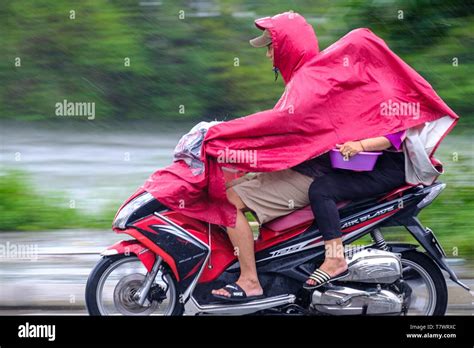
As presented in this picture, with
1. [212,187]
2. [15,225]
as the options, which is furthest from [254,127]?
[15,225]

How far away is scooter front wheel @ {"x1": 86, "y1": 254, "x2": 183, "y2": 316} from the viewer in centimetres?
569

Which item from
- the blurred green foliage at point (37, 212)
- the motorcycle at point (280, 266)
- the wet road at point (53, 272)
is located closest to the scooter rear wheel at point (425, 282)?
the motorcycle at point (280, 266)

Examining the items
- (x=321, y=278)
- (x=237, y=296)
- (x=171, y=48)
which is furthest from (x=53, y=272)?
(x=171, y=48)

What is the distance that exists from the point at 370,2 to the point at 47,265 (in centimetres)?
373

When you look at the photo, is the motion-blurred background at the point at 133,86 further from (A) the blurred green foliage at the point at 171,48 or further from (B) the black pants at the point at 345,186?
(B) the black pants at the point at 345,186

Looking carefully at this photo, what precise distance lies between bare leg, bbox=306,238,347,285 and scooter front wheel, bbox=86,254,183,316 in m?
0.83

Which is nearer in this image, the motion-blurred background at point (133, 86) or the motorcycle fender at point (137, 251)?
the motorcycle fender at point (137, 251)

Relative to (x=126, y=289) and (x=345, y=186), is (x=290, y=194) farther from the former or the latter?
(x=126, y=289)

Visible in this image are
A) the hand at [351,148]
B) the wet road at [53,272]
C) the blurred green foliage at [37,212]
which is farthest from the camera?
the blurred green foliage at [37,212]

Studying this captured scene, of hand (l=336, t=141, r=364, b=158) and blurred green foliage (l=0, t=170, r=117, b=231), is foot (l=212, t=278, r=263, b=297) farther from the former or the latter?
blurred green foliage (l=0, t=170, r=117, b=231)

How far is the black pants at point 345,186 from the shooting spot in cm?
564

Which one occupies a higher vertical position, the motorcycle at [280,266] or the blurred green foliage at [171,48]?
the blurred green foliage at [171,48]

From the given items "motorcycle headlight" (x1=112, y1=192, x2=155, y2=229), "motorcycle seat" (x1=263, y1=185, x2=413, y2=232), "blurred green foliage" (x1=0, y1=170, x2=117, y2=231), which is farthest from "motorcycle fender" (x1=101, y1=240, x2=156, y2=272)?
"blurred green foliage" (x1=0, y1=170, x2=117, y2=231)

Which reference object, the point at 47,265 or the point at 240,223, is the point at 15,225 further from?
the point at 240,223
